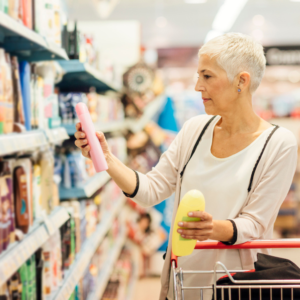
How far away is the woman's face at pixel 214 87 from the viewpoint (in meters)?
1.42

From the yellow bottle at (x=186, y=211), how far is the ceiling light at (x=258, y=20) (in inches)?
356

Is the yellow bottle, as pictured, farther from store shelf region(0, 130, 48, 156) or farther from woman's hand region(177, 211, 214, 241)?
store shelf region(0, 130, 48, 156)

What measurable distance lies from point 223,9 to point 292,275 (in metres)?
7.04

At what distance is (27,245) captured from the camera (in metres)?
1.35

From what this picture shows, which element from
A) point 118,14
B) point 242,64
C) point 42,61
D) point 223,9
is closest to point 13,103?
point 42,61

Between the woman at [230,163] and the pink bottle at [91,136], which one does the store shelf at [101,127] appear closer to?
the woman at [230,163]

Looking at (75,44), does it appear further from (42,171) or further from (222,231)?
(222,231)

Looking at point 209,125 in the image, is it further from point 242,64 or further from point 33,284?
point 33,284

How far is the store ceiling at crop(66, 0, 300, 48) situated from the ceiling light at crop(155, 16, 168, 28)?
6 cm

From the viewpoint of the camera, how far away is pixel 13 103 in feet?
4.57

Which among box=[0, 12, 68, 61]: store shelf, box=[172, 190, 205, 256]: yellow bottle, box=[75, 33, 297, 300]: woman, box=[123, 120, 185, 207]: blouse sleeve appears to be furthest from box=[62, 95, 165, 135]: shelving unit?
box=[172, 190, 205, 256]: yellow bottle

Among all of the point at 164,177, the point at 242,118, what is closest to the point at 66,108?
the point at 164,177

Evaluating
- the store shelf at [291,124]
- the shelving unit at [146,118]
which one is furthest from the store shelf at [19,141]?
the store shelf at [291,124]

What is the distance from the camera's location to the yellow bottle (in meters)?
1.12
